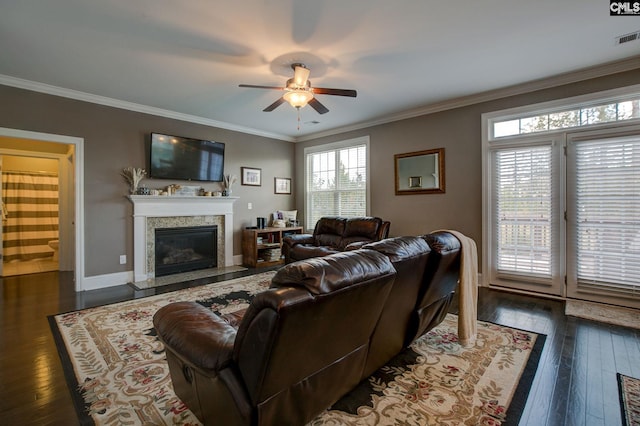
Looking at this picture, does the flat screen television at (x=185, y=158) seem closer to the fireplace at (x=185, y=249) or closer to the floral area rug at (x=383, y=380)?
the fireplace at (x=185, y=249)

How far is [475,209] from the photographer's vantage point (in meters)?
4.35

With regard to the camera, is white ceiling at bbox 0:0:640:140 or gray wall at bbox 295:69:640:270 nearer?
white ceiling at bbox 0:0:640:140

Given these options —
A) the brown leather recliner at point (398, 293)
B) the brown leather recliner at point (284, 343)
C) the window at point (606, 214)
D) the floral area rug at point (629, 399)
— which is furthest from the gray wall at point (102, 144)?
the window at point (606, 214)

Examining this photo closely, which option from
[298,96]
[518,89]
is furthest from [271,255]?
[518,89]

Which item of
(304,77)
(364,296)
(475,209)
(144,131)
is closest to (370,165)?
(475,209)

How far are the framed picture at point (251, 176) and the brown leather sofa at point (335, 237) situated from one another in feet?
5.56

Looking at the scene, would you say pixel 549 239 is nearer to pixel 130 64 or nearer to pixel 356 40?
pixel 356 40

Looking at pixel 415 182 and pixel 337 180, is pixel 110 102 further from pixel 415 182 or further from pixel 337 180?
pixel 415 182

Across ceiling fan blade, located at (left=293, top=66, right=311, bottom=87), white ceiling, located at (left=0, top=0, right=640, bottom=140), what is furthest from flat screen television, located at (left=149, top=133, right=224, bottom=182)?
ceiling fan blade, located at (left=293, top=66, right=311, bottom=87)

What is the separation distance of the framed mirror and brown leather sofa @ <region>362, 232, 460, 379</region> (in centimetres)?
267

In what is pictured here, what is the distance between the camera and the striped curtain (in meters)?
6.02

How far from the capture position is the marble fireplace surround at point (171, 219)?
15.3ft

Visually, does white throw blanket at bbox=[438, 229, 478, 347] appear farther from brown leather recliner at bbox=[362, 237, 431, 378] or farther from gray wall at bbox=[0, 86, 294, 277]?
gray wall at bbox=[0, 86, 294, 277]

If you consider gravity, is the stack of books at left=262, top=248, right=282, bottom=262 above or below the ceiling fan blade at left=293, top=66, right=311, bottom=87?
below
